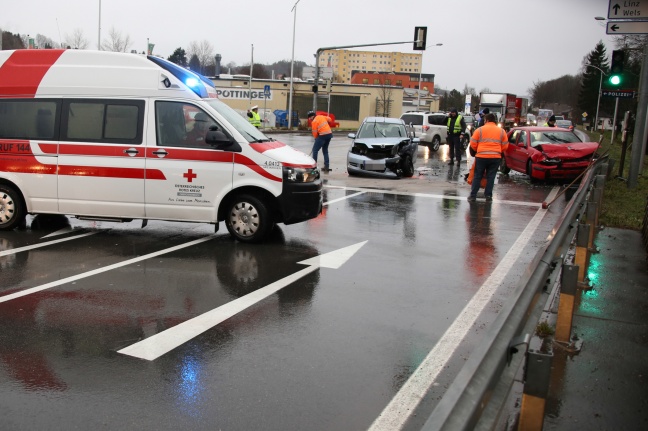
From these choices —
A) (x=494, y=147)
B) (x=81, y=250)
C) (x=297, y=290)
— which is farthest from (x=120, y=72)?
(x=494, y=147)

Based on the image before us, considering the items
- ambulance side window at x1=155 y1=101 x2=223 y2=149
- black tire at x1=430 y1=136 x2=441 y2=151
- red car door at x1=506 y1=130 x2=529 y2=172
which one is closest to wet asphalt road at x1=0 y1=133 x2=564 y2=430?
ambulance side window at x1=155 y1=101 x2=223 y2=149

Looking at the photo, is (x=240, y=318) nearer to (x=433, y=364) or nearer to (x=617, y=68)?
(x=433, y=364)

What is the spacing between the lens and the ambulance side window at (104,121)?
29.6ft

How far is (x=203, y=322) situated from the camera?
582 centimetres

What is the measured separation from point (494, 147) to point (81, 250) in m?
8.82

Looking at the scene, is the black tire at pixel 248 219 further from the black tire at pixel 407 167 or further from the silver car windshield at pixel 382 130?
the silver car windshield at pixel 382 130

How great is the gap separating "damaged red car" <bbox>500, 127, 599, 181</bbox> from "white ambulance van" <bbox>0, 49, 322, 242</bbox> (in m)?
10.0

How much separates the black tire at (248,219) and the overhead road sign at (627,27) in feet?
32.9

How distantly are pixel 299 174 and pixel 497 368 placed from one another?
6.54 m

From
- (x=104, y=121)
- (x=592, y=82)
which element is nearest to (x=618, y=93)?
(x=104, y=121)

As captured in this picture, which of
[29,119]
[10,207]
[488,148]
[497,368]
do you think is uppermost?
[29,119]

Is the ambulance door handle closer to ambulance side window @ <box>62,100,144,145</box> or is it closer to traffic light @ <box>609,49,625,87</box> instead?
ambulance side window @ <box>62,100,144,145</box>

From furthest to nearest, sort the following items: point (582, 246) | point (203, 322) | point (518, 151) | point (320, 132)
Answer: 1. point (518, 151)
2. point (320, 132)
3. point (582, 246)
4. point (203, 322)

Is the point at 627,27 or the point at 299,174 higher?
the point at 627,27
